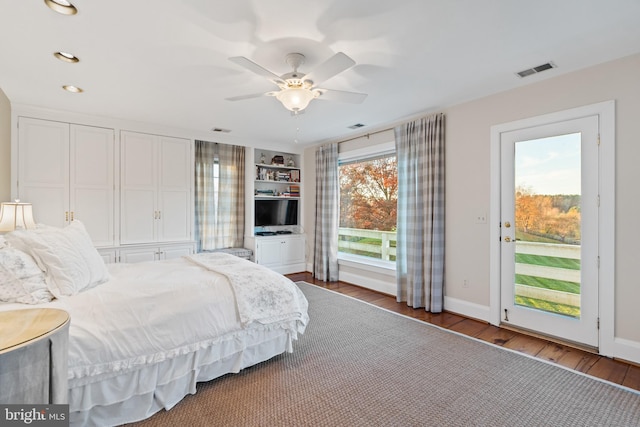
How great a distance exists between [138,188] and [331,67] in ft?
12.0

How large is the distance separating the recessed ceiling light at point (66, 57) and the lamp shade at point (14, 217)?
1491 mm

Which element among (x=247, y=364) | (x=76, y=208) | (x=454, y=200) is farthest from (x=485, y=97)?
(x=76, y=208)

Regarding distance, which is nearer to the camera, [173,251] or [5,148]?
[5,148]

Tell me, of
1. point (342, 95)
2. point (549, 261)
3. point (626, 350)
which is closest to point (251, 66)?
point (342, 95)

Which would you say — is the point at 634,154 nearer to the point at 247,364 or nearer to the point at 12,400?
the point at 247,364

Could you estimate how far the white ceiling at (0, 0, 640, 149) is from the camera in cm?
188

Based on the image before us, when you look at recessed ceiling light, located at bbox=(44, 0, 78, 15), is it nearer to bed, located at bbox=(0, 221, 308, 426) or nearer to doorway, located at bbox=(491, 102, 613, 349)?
bed, located at bbox=(0, 221, 308, 426)

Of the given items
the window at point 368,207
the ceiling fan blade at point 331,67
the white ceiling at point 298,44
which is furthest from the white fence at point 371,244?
the ceiling fan blade at point 331,67

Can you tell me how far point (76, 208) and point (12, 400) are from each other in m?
3.71

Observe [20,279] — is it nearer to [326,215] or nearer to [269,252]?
[269,252]

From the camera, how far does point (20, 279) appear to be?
1787mm

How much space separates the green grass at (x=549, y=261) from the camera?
2.77 metres

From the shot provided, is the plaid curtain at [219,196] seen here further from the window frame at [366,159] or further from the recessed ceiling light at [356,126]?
the recessed ceiling light at [356,126]

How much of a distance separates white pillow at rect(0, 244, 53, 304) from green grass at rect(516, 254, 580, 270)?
4020 mm
